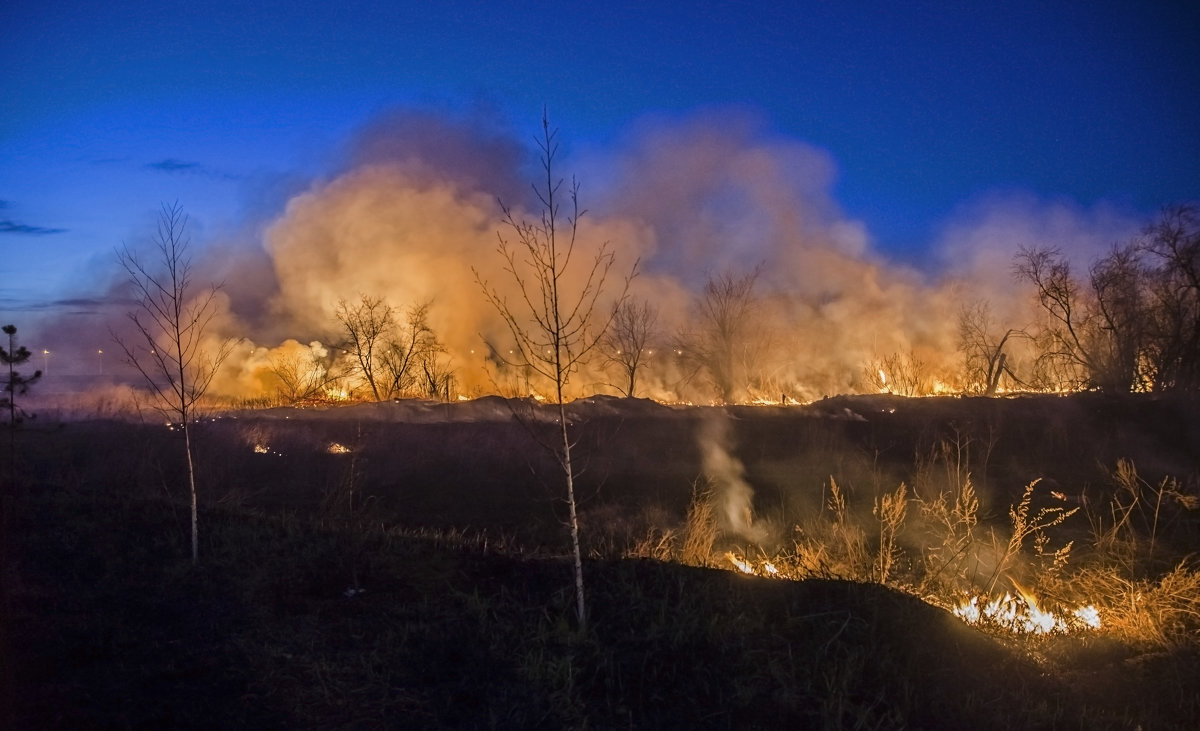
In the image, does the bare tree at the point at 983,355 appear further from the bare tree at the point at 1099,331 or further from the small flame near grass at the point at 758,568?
the small flame near grass at the point at 758,568

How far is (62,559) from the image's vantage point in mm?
7934

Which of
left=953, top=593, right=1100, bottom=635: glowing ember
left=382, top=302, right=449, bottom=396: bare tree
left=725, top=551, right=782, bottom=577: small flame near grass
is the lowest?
left=953, top=593, right=1100, bottom=635: glowing ember

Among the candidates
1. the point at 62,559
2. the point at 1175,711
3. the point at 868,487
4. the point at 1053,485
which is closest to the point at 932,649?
the point at 1175,711

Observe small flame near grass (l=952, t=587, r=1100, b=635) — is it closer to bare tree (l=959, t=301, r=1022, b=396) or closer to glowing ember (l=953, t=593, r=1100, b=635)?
glowing ember (l=953, t=593, r=1100, b=635)

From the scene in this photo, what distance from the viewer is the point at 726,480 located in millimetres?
19047

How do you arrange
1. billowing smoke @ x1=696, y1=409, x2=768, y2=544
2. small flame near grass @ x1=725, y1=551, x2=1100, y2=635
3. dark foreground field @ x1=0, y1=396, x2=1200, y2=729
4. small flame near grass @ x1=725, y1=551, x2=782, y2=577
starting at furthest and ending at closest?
billowing smoke @ x1=696, y1=409, x2=768, y2=544
small flame near grass @ x1=725, y1=551, x2=782, y2=577
small flame near grass @ x1=725, y1=551, x2=1100, y2=635
dark foreground field @ x1=0, y1=396, x2=1200, y2=729

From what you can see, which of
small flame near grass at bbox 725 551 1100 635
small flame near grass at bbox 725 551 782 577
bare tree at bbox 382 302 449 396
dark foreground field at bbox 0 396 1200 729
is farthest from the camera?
bare tree at bbox 382 302 449 396

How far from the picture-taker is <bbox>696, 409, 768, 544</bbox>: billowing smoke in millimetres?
14906

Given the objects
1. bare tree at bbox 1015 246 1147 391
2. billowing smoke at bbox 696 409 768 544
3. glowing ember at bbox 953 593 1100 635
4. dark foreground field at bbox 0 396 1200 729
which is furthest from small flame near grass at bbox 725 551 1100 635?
bare tree at bbox 1015 246 1147 391

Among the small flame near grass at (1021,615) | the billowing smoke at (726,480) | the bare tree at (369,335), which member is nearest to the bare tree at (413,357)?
the bare tree at (369,335)

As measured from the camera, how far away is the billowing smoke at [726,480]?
1491 centimetres

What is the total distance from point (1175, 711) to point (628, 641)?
183 inches

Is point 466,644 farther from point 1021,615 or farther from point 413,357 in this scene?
point 413,357

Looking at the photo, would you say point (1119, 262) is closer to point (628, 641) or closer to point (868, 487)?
point (868, 487)
